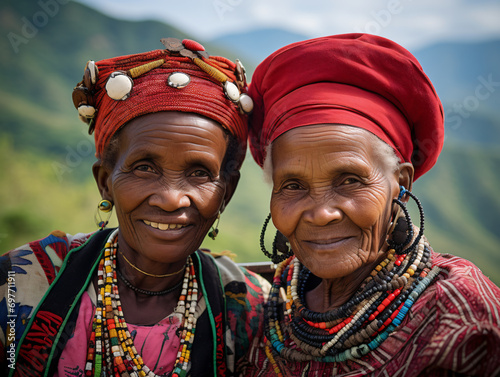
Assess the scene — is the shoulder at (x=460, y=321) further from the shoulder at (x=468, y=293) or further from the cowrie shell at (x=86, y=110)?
the cowrie shell at (x=86, y=110)

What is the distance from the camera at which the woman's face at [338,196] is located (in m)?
2.05

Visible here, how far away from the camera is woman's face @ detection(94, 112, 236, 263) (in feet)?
7.79

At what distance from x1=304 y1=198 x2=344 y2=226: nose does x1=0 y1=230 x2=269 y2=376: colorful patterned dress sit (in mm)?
1007

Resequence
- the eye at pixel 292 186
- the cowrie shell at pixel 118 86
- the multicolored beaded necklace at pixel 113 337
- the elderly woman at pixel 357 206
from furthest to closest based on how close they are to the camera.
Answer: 1. the cowrie shell at pixel 118 86
2. the multicolored beaded necklace at pixel 113 337
3. the eye at pixel 292 186
4. the elderly woman at pixel 357 206

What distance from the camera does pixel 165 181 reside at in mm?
2396

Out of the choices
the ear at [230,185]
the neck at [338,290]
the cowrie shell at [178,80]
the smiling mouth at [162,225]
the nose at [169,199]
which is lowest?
the neck at [338,290]

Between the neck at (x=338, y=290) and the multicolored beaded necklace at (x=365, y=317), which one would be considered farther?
the neck at (x=338, y=290)

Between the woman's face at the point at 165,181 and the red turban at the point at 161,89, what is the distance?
0.07m

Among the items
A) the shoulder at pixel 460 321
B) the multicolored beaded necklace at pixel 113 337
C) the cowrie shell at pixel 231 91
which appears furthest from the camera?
the cowrie shell at pixel 231 91

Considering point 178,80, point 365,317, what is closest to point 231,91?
point 178,80

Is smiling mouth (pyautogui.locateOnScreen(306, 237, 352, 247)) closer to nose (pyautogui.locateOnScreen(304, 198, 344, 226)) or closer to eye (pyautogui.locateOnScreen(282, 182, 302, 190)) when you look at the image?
nose (pyautogui.locateOnScreen(304, 198, 344, 226))

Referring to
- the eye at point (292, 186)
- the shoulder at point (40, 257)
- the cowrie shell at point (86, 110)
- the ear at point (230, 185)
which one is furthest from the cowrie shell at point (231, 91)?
the shoulder at point (40, 257)

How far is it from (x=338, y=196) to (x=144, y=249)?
3.86ft

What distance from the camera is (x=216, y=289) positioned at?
2.76 m
